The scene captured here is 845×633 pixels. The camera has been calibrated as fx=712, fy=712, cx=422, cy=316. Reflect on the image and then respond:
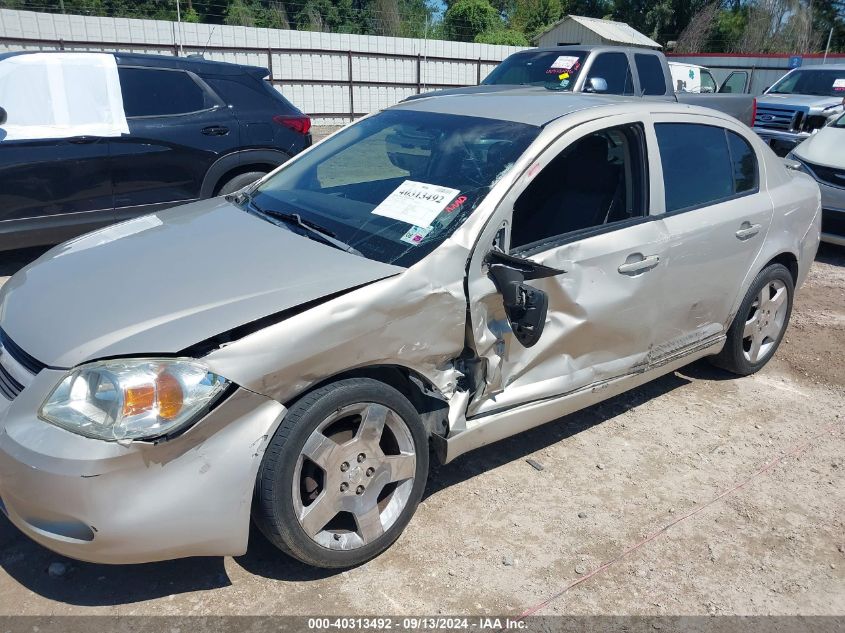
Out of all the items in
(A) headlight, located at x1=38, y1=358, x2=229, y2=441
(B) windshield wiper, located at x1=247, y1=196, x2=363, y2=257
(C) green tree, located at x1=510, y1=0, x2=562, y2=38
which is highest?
(C) green tree, located at x1=510, y1=0, x2=562, y2=38

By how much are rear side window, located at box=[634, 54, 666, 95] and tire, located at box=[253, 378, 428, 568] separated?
29.0 feet

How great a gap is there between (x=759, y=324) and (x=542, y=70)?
6278 millimetres

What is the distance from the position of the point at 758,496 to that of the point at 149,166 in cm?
528

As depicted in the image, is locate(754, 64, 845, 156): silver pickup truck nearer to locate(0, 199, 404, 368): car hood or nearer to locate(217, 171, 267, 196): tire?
locate(217, 171, 267, 196): tire

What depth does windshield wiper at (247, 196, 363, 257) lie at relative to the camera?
9.74 feet

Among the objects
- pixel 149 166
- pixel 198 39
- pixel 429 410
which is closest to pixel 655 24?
pixel 198 39

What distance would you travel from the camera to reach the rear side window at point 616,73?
9.68m

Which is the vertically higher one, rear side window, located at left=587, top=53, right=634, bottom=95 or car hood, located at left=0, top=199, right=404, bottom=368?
rear side window, located at left=587, top=53, right=634, bottom=95

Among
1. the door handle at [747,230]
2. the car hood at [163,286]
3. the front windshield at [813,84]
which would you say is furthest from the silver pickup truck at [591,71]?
the car hood at [163,286]

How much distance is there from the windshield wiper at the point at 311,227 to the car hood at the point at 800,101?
474 inches

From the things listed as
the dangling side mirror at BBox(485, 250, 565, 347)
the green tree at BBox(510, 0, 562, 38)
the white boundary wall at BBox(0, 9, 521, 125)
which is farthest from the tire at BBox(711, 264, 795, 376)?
the green tree at BBox(510, 0, 562, 38)

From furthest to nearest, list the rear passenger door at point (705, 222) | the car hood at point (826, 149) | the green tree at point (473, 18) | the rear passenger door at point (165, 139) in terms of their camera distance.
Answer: the green tree at point (473, 18) → the car hood at point (826, 149) → the rear passenger door at point (165, 139) → the rear passenger door at point (705, 222)

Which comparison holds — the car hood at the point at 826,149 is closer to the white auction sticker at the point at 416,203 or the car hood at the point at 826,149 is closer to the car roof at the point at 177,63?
the car roof at the point at 177,63

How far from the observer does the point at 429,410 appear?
2.94 meters
